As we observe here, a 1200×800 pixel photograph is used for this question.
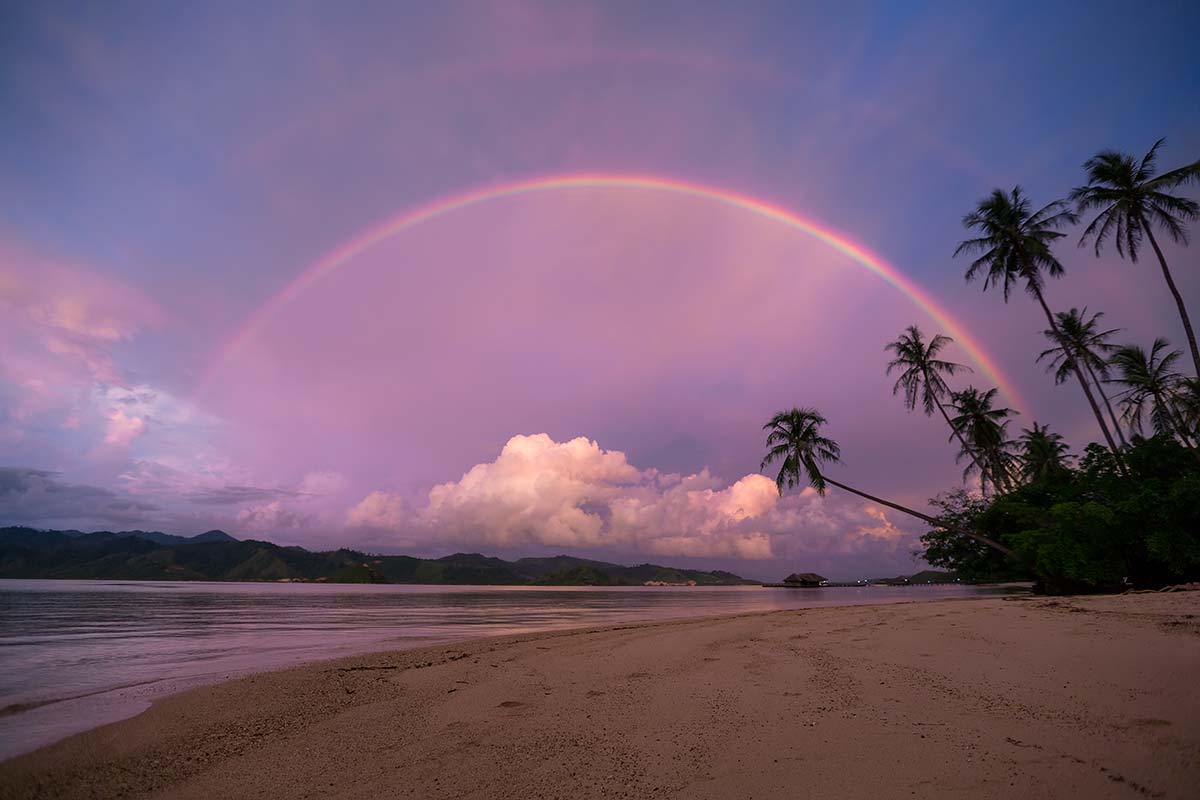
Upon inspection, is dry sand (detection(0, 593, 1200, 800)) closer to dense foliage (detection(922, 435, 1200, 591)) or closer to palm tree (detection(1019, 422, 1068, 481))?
dense foliage (detection(922, 435, 1200, 591))

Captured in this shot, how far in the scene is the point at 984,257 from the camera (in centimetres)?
3841

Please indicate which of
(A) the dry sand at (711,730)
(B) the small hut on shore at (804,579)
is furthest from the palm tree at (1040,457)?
(B) the small hut on shore at (804,579)

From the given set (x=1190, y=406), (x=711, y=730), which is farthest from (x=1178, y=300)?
(x=711, y=730)

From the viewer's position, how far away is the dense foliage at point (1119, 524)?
24.3 metres

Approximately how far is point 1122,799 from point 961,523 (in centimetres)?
5235

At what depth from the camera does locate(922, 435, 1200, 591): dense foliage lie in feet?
79.6

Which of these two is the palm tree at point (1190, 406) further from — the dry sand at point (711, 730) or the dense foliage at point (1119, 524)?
the dry sand at point (711, 730)

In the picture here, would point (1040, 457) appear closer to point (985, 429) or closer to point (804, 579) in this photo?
point (985, 429)

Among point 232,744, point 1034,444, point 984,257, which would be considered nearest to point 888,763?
point 232,744

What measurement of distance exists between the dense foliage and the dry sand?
66.0 feet

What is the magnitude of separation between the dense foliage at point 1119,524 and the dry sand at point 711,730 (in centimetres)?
2012

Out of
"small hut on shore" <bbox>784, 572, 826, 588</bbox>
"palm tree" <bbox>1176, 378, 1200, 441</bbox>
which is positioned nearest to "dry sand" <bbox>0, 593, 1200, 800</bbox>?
"palm tree" <bbox>1176, 378, 1200, 441</bbox>

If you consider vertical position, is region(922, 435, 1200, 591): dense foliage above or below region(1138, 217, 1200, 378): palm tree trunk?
below

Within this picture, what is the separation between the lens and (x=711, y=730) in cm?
579
